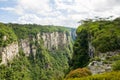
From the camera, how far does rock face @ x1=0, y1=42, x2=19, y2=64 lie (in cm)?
14150

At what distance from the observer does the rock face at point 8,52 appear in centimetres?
14150

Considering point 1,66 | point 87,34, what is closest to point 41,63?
point 1,66

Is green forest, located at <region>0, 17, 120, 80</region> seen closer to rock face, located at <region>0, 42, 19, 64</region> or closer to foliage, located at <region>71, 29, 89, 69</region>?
foliage, located at <region>71, 29, 89, 69</region>

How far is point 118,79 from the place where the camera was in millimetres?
23000

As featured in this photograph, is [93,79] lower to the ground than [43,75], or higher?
higher

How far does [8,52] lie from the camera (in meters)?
149

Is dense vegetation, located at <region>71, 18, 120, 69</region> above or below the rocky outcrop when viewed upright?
above

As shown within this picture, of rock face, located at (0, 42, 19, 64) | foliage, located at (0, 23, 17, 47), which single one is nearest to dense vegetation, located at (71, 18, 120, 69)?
foliage, located at (0, 23, 17, 47)

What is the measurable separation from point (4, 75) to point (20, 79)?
15751 mm

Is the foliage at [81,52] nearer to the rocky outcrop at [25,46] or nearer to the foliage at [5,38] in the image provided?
the foliage at [5,38]

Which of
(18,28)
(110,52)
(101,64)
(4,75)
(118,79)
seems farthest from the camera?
(18,28)

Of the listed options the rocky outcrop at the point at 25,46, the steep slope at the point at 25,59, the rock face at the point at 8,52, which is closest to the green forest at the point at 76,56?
the steep slope at the point at 25,59

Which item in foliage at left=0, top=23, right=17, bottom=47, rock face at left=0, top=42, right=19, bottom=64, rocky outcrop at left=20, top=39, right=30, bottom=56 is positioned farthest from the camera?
rocky outcrop at left=20, top=39, right=30, bottom=56

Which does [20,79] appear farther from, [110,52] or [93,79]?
[93,79]
